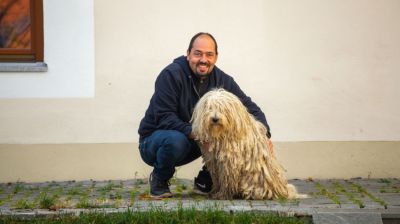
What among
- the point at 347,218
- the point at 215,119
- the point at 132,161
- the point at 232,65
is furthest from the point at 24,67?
the point at 347,218

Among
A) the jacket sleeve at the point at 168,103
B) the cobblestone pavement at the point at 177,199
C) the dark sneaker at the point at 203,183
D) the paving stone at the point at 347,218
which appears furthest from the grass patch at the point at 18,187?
the paving stone at the point at 347,218

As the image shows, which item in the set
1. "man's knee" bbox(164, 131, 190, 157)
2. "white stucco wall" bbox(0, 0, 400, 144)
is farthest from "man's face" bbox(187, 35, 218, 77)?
"white stucco wall" bbox(0, 0, 400, 144)

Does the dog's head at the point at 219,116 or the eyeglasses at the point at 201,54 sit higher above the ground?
the eyeglasses at the point at 201,54

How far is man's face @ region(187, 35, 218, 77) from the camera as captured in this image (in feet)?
23.7

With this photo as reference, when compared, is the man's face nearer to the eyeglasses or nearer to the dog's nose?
the eyeglasses

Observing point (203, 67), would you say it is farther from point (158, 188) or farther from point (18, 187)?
point (18, 187)

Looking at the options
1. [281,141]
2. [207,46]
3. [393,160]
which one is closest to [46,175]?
[281,141]

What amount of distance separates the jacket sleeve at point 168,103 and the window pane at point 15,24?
3131 mm

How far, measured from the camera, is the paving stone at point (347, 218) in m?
6.18

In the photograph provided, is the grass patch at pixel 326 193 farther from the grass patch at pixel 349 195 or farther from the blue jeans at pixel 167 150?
the blue jeans at pixel 167 150

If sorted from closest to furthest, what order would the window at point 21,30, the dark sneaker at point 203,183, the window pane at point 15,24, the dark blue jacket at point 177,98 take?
the dark blue jacket at point 177,98
the dark sneaker at point 203,183
the window at point 21,30
the window pane at point 15,24

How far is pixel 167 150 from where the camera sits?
23.5 feet

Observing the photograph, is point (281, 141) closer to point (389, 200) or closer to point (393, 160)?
point (393, 160)

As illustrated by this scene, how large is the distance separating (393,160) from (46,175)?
385 cm
